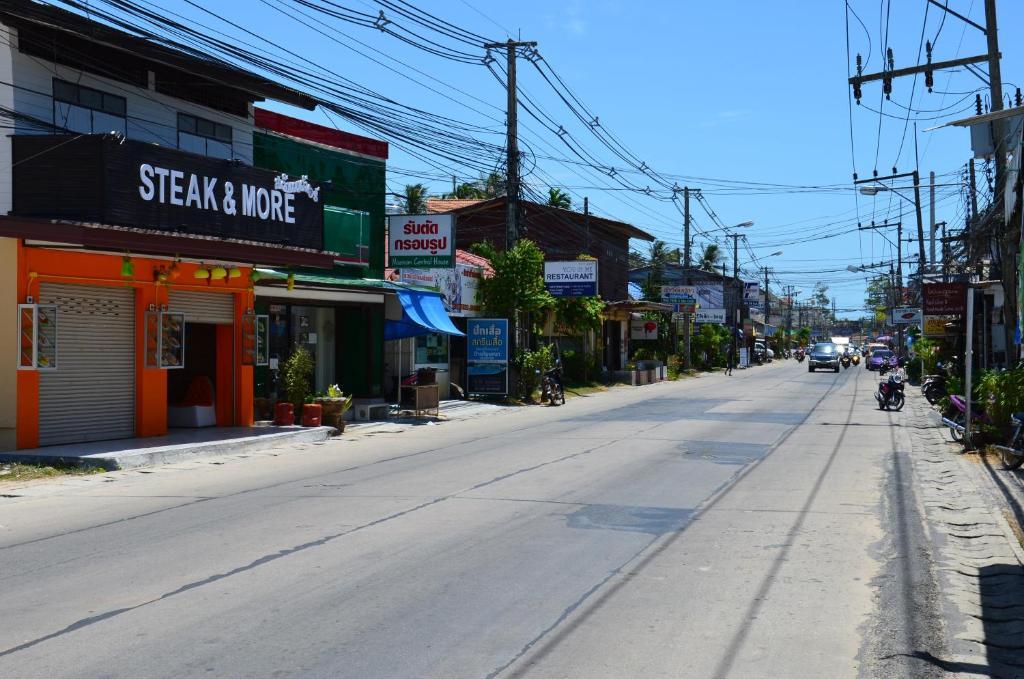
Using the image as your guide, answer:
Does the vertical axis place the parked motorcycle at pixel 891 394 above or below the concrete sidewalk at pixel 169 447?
above

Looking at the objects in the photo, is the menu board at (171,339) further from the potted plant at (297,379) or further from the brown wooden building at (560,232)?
the brown wooden building at (560,232)

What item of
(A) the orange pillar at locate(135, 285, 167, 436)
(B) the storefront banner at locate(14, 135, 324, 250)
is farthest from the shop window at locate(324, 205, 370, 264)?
(A) the orange pillar at locate(135, 285, 167, 436)

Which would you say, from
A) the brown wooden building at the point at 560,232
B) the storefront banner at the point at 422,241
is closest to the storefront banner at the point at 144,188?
the storefront banner at the point at 422,241

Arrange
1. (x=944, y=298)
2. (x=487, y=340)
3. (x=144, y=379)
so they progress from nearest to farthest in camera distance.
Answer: (x=144, y=379) → (x=944, y=298) → (x=487, y=340)

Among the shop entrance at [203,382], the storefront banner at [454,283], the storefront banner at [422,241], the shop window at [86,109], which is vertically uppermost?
the shop window at [86,109]

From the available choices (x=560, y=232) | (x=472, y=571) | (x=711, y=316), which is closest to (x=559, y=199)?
(x=560, y=232)

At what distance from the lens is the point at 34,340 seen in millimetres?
15664

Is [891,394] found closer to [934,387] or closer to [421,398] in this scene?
[934,387]

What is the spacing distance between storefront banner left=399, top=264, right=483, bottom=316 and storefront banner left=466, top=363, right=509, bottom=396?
7.38 ft

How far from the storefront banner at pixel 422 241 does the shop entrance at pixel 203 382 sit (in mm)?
6718

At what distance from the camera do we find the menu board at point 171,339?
1831 cm

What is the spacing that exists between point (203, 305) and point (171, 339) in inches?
65.9

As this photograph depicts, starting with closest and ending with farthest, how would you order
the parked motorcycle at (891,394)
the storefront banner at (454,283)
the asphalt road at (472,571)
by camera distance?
the asphalt road at (472,571), the parked motorcycle at (891,394), the storefront banner at (454,283)

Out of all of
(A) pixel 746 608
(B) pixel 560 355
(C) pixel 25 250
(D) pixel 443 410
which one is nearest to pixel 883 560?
(A) pixel 746 608
